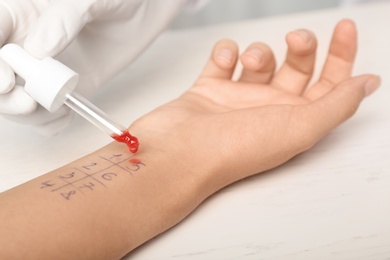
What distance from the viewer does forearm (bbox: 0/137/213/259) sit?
0.56 metres

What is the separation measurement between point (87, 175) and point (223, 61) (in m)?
0.36

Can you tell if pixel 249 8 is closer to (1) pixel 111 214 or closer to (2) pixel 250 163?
(2) pixel 250 163

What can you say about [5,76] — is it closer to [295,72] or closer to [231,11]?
[295,72]

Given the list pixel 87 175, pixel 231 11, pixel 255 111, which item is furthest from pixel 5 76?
pixel 231 11

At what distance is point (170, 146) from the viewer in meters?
0.73

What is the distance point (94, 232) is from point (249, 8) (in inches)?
50.8

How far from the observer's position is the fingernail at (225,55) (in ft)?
3.00

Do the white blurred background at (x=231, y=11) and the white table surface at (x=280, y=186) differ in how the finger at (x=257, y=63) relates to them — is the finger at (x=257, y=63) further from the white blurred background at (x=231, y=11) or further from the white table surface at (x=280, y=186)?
the white blurred background at (x=231, y=11)

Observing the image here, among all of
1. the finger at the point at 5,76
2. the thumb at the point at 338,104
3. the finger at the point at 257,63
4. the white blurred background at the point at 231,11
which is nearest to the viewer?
the finger at the point at 5,76

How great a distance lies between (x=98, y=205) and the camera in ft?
1.98

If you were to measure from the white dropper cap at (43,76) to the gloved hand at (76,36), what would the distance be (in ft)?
0.08

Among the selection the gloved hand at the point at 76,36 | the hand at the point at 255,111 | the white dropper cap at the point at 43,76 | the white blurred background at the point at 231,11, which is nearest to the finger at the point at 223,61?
the hand at the point at 255,111

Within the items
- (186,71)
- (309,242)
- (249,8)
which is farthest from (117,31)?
(249,8)

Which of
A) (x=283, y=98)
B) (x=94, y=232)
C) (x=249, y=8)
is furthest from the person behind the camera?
(x=249, y=8)
